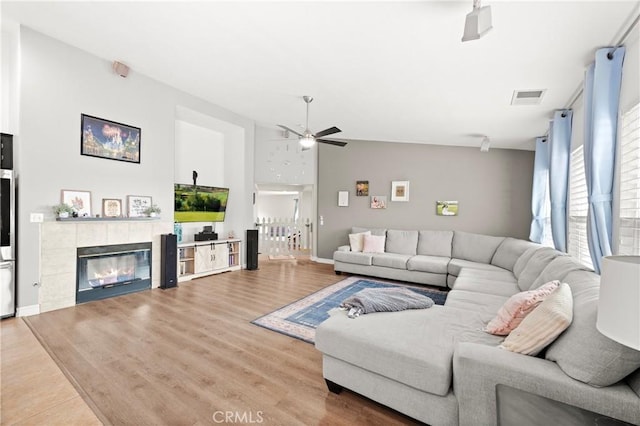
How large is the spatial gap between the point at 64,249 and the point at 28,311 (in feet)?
2.53

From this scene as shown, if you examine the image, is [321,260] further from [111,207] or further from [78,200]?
[78,200]

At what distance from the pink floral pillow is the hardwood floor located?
891 mm

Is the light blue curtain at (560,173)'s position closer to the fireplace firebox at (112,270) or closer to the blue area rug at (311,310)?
the blue area rug at (311,310)

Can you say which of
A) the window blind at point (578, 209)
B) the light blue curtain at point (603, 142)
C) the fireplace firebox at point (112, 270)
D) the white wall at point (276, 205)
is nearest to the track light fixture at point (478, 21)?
the light blue curtain at point (603, 142)

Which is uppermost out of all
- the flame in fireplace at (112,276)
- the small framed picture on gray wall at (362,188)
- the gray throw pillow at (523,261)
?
the small framed picture on gray wall at (362,188)

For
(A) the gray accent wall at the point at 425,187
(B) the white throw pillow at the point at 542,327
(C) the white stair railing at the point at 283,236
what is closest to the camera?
(B) the white throw pillow at the point at 542,327

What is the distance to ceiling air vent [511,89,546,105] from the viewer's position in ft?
10.7

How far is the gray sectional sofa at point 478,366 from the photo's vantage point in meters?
1.16

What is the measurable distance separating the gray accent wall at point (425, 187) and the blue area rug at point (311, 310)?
1.93 metres

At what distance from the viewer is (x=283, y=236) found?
7145 mm

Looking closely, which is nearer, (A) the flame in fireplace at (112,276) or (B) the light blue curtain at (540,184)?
(A) the flame in fireplace at (112,276)

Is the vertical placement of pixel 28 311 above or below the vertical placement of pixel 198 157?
below

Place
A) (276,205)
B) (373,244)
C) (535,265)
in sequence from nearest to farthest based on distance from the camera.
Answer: (535,265)
(373,244)
(276,205)

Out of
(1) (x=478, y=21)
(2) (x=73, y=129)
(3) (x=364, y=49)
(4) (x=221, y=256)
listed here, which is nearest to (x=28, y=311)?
(2) (x=73, y=129)
